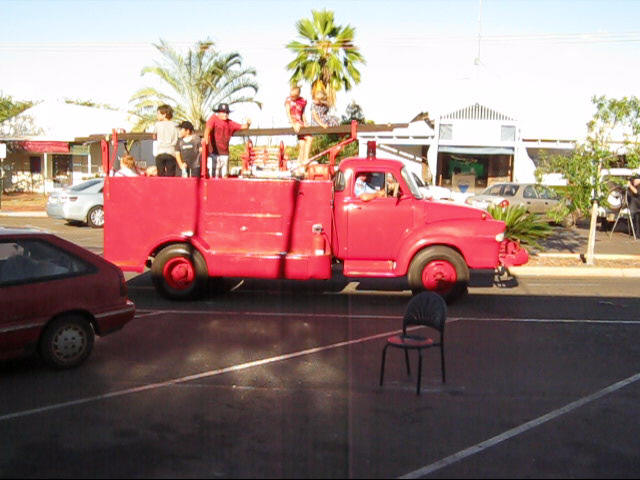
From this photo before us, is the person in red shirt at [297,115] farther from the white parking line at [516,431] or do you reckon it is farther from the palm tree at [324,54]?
the palm tree at [324,54]

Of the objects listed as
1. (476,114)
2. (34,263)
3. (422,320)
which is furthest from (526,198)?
(34,263)

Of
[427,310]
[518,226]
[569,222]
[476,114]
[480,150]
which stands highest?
[476,114]

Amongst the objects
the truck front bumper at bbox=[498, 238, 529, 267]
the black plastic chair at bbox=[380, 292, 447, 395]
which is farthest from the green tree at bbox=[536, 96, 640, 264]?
the black plastic chair at bbox=[380, 292, 447, 395]

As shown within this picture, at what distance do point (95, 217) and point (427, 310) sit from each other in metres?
16.8

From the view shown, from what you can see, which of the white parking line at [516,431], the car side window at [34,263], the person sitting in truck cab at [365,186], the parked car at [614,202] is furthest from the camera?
the parked car at [614,202]

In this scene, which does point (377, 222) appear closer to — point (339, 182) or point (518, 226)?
point (339, 182)

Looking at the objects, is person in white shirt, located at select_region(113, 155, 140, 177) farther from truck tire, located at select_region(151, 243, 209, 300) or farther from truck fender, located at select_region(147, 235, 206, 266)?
truck tire, located at select_region(151, 243, 209, 300)

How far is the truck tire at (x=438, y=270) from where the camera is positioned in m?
10.3

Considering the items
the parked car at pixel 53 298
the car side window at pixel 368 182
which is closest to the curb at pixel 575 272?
the car side window at pixel 368 182

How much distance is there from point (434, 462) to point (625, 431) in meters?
1.80

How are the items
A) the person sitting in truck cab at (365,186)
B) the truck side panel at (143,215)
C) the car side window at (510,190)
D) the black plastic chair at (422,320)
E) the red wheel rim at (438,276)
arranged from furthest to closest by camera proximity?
the car side window at (510,190) < the person sitting in truck cab at (365,186) < the truck side panel at (143,215) < the red wheel rim at (438,276) < the black plastic chair at (422,320)

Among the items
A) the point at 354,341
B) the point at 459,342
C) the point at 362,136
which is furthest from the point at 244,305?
the point at 362,136

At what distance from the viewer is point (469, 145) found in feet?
99.1

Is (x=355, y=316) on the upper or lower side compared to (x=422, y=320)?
lower
